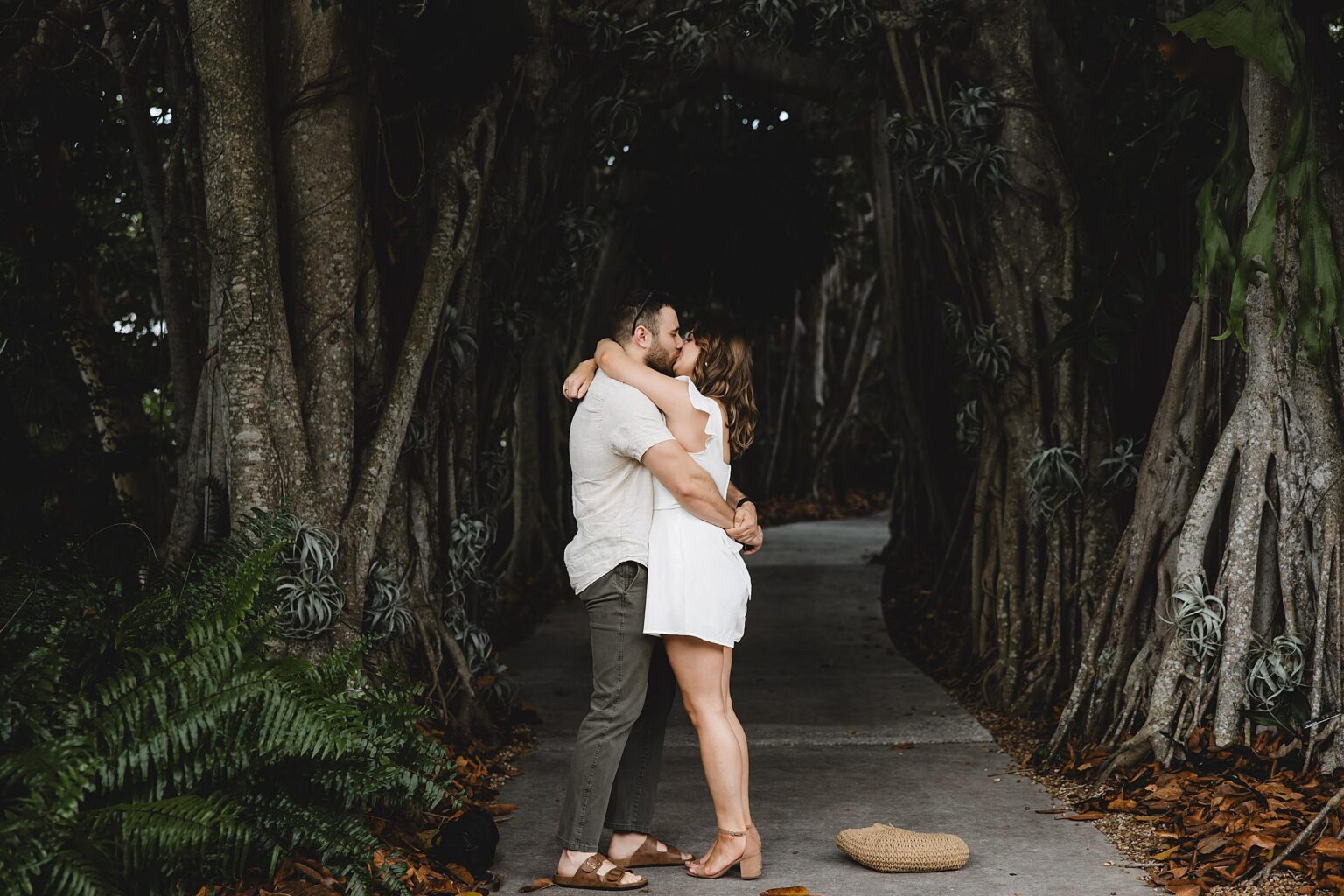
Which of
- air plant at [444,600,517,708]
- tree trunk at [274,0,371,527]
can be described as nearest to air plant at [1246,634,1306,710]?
air plant at [444,600,517,708]

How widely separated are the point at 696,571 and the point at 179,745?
1.55 metres

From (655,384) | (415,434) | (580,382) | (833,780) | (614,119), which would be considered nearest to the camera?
(655,384)

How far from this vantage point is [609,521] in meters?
4.05

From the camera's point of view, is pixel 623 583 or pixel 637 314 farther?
pixel 637 314

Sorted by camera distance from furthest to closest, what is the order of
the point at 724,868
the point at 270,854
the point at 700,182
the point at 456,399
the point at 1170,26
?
1. the point at 700,182
2. the point at 456,399
3. the point at 1170,26
4. the point at 724,868
5. the point at 270,854

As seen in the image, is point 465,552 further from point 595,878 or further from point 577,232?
point 595,878

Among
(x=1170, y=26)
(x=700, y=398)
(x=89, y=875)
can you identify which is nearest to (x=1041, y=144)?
(x=1170, y=26)

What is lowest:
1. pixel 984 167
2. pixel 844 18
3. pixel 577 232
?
pixel 577 232

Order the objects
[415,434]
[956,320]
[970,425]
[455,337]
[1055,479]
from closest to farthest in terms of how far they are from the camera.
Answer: [415,434]
[455,337]
[1055,479]
[956,320]
[970,425]

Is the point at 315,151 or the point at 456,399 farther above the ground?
the point at 315,151

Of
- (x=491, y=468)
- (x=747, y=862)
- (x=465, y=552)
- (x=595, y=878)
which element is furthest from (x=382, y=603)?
(x=747, y=862)

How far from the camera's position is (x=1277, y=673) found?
4.59 meters

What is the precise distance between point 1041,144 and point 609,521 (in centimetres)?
331

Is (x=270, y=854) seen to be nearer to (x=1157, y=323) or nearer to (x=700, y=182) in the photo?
(x=1157, y=323)
